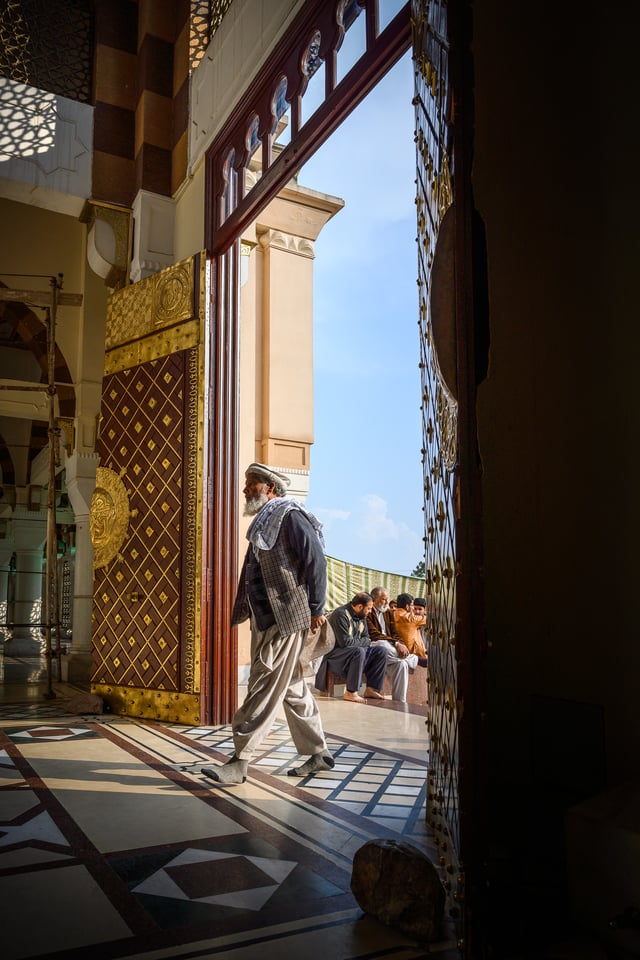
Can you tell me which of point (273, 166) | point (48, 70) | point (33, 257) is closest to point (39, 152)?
point (48, 70)

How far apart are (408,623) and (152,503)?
8.82 feet

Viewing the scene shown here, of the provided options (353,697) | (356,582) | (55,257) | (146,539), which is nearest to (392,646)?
(353,697)

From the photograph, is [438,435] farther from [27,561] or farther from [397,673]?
[27,561]

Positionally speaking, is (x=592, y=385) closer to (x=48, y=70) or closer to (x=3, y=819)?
(x=3, y=819)

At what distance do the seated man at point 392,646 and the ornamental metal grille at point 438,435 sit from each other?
348 cm

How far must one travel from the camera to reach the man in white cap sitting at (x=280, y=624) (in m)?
3.04

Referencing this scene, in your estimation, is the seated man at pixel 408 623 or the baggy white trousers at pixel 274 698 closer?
the baggy white trousers at pixel 274 698

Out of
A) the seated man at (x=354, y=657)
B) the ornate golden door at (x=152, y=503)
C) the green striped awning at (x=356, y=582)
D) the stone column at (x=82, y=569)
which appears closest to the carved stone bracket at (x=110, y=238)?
the ornate golden door at (x=152, y=503)

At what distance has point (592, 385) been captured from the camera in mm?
2252

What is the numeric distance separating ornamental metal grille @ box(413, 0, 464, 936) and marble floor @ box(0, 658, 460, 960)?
26cm

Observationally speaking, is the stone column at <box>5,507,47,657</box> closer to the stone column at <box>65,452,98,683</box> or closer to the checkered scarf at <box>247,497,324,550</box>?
the stone column at <box>65,452,98,683</box>

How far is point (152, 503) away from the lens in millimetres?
4750

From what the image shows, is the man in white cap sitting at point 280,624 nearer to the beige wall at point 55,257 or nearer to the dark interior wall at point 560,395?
the dark interior wall at point 560,395

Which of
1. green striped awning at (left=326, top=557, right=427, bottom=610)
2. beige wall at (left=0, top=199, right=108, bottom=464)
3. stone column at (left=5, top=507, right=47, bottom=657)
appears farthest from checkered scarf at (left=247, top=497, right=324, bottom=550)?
stone column at (left=5, top=507, right=47, bottom=657)
